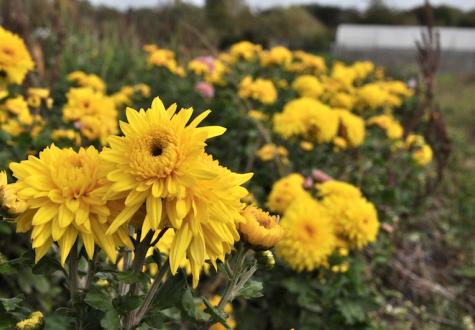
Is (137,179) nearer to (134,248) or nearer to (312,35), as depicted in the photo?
(134,248)

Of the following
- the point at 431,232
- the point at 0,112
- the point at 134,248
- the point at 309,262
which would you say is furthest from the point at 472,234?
the point at 134,248

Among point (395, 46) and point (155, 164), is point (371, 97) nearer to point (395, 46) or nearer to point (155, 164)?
point (155, 164)

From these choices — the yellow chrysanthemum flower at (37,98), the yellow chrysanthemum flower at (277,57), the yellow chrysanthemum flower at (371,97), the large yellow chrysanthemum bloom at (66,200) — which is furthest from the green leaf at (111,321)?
the yellow chrysanthemum flower at (277,57)

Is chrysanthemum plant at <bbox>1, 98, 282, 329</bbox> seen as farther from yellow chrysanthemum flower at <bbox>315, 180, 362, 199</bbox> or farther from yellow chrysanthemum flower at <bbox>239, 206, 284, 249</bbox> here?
yellow chrysanthemum flower at <bbox>315, 180, 362, 199</bbox>

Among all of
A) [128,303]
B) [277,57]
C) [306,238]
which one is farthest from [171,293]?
[277,57]

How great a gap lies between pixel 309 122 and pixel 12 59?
1.31 metres

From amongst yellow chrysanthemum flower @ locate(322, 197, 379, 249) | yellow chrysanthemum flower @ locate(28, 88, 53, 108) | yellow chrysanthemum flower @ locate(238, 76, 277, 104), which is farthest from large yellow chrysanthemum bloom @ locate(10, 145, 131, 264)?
yellow chrysanthemum flower @ locate(238, 76, 277, 104)

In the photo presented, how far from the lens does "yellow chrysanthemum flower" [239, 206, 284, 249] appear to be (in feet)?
3.20

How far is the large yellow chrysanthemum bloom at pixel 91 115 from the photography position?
2.16m

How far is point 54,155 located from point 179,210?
23 centimetres

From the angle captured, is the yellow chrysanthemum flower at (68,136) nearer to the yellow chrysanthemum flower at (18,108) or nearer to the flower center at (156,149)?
the yellow chrysanthemum flower at (18,108)

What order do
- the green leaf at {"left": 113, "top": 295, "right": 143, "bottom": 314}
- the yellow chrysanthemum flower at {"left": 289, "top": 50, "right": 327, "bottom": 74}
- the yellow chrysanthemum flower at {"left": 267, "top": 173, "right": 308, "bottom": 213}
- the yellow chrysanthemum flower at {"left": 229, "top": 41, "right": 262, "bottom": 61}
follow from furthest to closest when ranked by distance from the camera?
Answer: 1. the yellow chrysanthemum flower at {"left": 289, "top": 50, "right": 327, "bottom": 74}
2. the yellow chrysanthemum flower at {"left": 229, "top": 41, "right": 262, "bottom": 61}
3. the yellow chrysanthemum flower at {"left": 267, "top": 173, "right": 308, "bottom": 213}
4. the green leaf at {"left": 113, "top": 295, "right": 143, "bottom": 314}

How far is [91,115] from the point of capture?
231 cm

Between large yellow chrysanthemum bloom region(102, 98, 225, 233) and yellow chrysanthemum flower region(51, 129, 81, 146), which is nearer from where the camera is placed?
large yellow chrysanthemum bloom region(102, 98, 225, 233)
